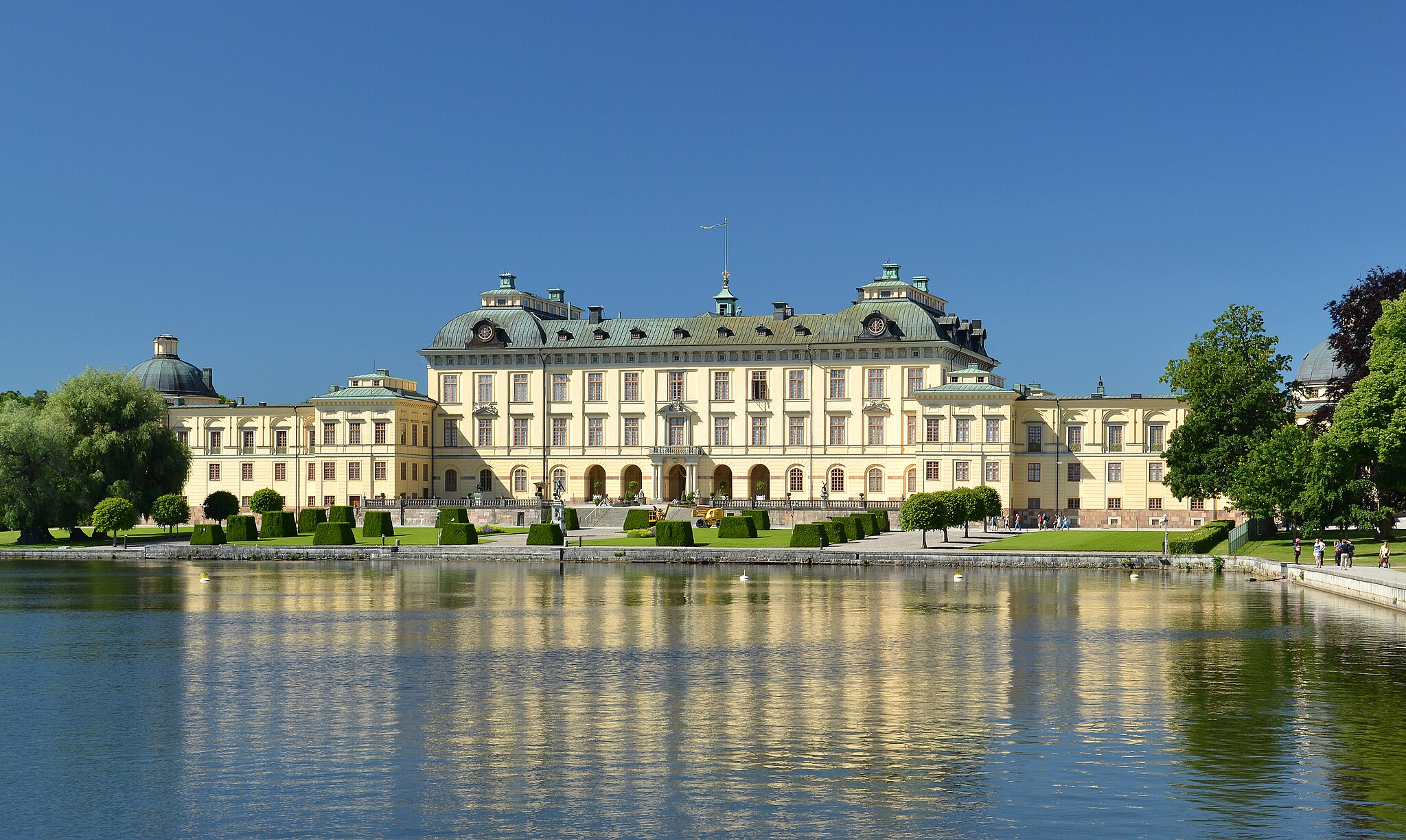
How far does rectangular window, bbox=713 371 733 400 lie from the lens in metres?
100

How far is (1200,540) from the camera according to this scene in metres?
63.0

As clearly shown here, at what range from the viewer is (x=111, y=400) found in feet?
Result: 261

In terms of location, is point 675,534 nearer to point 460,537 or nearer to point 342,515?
point 460,537

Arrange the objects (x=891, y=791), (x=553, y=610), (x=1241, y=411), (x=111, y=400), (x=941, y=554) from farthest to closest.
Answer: (x=111, y=400) → (x=1241, y=411) → (x=941, y=554) → (x=553, y=610) → (x=891, y=791)

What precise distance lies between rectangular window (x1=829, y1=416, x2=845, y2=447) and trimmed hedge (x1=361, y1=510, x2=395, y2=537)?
30.4 metres

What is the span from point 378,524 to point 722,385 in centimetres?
2828

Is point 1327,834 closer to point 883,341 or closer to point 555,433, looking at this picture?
point 883,341

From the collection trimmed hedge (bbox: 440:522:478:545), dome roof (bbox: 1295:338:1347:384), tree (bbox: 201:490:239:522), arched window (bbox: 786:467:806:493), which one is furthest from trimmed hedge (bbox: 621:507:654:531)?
dome roof (bbox: 1295:338:1347:384)

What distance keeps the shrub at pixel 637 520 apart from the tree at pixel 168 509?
23.1m

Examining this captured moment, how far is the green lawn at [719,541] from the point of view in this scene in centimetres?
7244

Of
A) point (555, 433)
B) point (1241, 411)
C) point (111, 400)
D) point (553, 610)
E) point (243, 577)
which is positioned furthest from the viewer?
point (555, 433)

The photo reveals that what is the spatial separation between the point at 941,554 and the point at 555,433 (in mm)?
45299

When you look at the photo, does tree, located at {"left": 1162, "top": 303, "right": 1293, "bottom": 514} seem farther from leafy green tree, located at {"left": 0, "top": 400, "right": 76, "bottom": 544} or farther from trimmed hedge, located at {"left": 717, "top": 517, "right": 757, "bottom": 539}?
leafy green tree, located at {"left": 0, "top": 400, "right": 76, "bottom": 544}

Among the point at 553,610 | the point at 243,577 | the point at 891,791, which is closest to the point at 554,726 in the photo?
the point at 891,791
